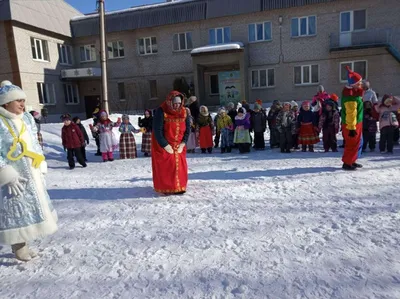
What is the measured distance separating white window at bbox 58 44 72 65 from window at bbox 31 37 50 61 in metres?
1.22

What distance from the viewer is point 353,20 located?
57.0ft

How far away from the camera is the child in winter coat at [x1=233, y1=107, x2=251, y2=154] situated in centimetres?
846

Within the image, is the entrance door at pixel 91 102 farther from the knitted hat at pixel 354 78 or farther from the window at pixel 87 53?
the knitted hat at pixel 354 78

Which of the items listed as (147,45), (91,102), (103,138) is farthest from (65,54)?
(103,138)

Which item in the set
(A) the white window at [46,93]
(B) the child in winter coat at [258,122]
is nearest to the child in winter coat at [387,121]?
(B) the child in winter coat at [258,122]

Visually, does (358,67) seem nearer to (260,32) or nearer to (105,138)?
(260,32)

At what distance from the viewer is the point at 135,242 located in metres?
3.21

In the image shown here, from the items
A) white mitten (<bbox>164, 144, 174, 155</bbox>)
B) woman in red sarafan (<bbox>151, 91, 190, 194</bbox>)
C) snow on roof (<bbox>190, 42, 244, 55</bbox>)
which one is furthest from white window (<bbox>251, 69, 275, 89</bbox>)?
white mitten (<bbox>164, 144, 174, 155</bbox>)

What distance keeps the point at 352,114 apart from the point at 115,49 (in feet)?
67.2

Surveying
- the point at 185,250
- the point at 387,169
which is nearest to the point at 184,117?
the point at 185,250

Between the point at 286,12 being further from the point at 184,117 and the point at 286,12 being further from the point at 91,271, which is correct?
the point at 91,271

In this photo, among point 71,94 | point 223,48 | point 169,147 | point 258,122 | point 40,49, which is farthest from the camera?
point 71,94

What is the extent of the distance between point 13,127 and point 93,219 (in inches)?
64.9

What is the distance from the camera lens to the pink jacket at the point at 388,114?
22.9ft
